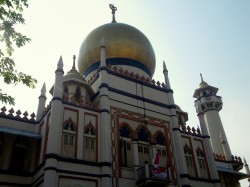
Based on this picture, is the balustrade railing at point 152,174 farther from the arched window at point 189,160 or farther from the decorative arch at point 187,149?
the decorative arch at point 187,149

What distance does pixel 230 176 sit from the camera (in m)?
19.3

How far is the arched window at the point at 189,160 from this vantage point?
52.4ft

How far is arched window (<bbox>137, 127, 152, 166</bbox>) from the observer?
576 inches

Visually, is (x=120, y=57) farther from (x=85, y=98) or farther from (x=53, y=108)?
(x=53, y=108)

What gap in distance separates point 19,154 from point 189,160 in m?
8.89

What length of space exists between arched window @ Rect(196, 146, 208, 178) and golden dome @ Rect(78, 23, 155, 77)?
20.2ft

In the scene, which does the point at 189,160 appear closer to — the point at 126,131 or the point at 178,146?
the point at 178,146

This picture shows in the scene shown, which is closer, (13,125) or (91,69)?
(13,125)

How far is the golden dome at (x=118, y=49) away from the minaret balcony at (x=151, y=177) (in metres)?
7.59

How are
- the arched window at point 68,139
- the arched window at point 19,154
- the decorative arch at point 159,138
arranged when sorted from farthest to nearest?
the decorative arch at point 159,138, the arched window at point 19,154, the arched window at point 68,139

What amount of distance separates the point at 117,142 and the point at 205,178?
18.6 ft

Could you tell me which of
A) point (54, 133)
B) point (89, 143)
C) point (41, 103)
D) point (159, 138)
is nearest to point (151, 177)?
point (89, 143)

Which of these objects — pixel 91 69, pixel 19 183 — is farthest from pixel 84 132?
pixel 91 69

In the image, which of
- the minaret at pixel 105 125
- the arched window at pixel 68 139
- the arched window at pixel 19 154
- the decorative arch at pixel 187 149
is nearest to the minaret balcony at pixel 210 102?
the decorative arch at pixel 187 149
